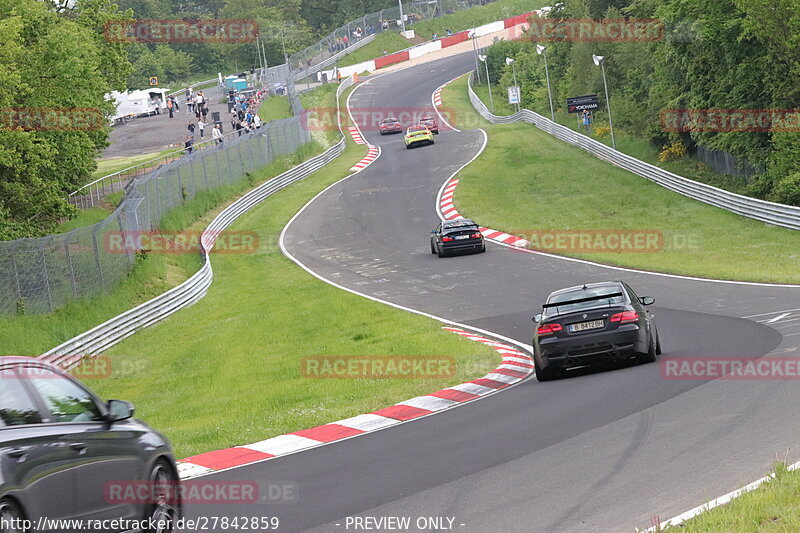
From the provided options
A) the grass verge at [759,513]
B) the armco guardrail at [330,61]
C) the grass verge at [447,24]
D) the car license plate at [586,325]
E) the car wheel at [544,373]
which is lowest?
the car wheel at [544,373]

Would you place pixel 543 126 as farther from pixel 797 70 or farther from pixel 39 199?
pixel 39 199

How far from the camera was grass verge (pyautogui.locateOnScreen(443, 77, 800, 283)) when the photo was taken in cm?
3353

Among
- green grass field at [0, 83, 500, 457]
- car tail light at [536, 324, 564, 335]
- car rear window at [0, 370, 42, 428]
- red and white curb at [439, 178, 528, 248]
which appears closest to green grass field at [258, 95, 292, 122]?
red and white curb at [439, 178, 528, 248]

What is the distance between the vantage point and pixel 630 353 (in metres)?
16.2

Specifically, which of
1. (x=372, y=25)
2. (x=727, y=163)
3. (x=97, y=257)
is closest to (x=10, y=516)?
(x=97, y=257)

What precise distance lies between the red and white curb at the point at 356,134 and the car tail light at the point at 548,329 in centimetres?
5853

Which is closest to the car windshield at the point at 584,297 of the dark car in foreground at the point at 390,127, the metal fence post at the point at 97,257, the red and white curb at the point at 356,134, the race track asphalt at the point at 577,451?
the race track asphalt at the point at 577,451

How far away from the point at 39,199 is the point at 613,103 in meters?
36.1

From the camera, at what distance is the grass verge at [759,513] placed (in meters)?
6.81

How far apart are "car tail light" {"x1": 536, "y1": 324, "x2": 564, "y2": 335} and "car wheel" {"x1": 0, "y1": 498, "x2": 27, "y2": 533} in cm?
1104

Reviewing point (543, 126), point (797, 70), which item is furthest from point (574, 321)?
point (543, 126)

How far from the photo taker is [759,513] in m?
7.07

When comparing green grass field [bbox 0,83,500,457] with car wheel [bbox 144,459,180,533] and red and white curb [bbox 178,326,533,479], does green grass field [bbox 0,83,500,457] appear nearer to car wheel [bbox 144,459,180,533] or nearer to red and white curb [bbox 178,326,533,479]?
red and white curb [bbox 178,326,533,479]

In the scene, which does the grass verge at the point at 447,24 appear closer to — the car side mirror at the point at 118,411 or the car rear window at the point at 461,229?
the car rear window at the point at 461,229
